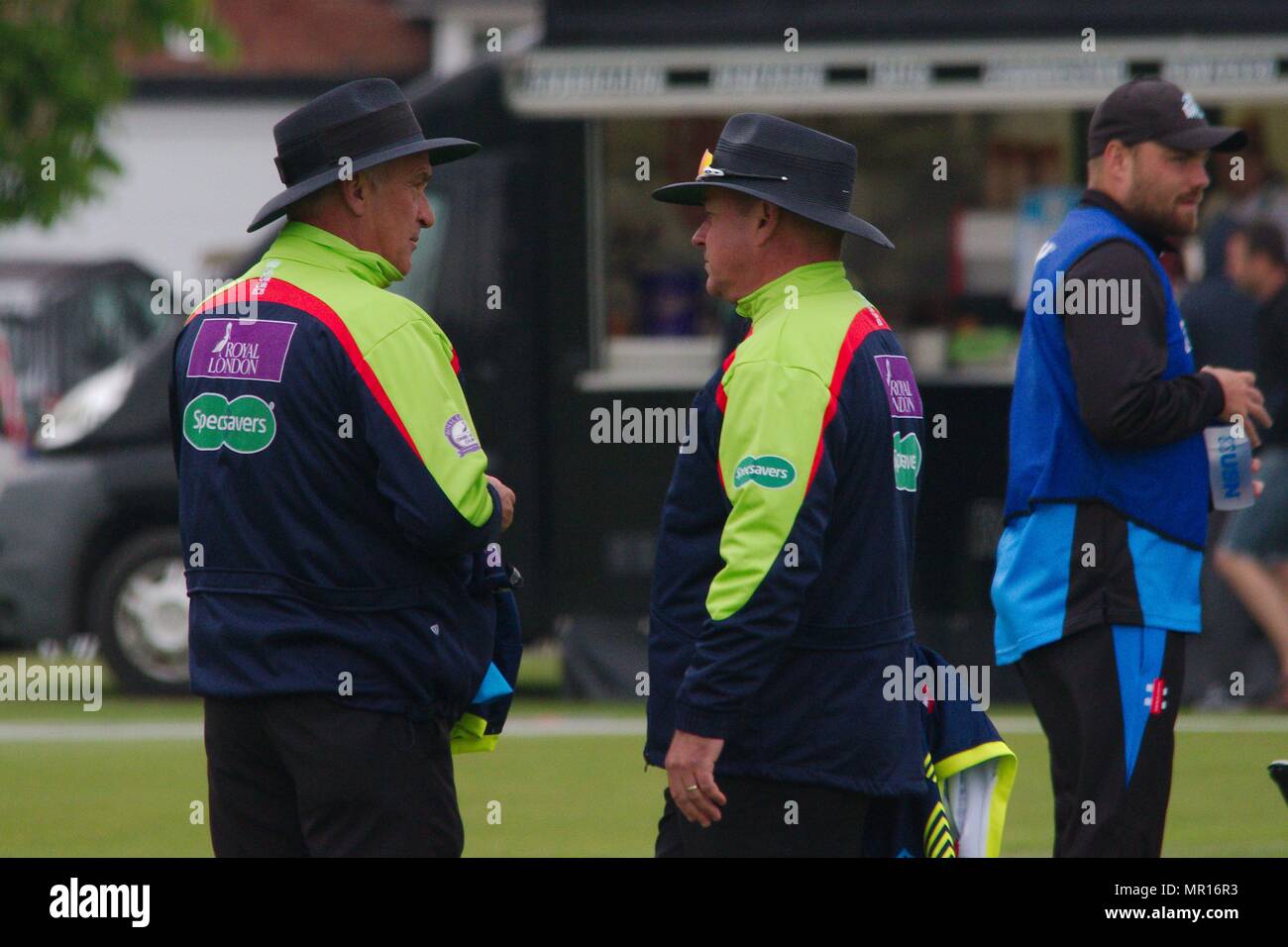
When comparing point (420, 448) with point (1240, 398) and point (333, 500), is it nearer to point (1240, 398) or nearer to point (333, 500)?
point (333, 500)

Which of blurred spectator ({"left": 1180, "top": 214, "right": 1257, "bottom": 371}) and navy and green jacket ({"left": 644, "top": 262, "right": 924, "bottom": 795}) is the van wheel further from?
navy and green jacket ({"left": 644, "top": 262, "right": 924, "bottom": 795})

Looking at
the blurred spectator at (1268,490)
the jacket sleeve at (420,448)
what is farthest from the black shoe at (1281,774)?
the blurred spectator at (1268,490)

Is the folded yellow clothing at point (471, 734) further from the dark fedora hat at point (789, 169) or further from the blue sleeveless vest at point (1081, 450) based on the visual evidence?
the blue sleeveless vest at point (1081, 450)

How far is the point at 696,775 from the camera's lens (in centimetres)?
389

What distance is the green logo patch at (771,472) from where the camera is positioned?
384cm

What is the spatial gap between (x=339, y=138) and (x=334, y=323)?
424 millimetres

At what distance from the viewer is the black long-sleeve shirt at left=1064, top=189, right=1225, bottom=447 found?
454 cm

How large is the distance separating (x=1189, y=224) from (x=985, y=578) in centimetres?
594

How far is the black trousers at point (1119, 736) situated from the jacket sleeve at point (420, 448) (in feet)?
4.66

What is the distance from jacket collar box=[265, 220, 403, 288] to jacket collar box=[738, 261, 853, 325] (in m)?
0.68

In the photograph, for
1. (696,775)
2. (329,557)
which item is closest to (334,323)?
(329,557)

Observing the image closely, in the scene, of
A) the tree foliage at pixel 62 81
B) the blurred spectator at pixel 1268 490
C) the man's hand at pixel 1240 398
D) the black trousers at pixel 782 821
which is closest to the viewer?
the black trousers at pixel 782 821

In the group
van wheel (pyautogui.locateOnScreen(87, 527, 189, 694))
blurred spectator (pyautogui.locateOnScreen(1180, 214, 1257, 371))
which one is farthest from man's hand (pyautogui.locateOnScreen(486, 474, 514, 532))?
van wheel (pyautogui.locateOnScreen(87, 527, 189, 694))
